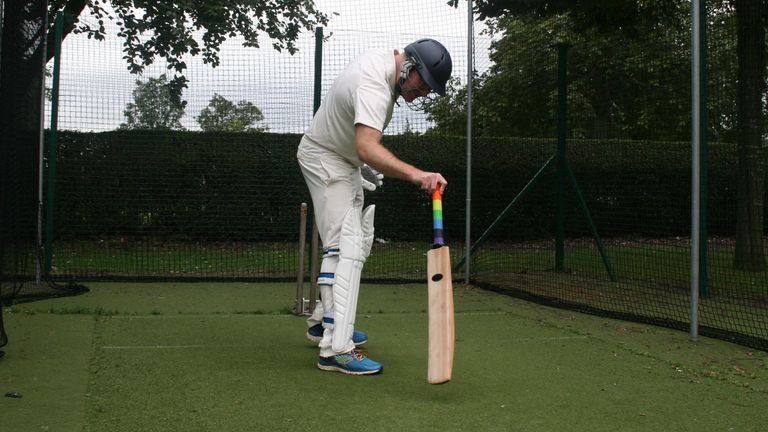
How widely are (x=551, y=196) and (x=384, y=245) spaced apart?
2489 mm

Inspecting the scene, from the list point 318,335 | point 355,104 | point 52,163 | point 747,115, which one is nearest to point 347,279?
point 318,335

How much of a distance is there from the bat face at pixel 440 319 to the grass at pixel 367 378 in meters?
0.16

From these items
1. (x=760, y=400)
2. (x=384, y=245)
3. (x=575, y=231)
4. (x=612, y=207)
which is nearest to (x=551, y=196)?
(x=575, y=231)

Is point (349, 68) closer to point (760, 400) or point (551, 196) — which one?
point (760, 400)

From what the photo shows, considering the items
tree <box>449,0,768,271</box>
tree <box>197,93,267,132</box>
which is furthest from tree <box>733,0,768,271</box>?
tree <box>197,93,267,132</box>

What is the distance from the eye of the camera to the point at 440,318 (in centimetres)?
353

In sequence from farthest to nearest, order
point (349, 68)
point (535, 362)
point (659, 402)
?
point (535, 362), point (349, 68), point (659, 402)

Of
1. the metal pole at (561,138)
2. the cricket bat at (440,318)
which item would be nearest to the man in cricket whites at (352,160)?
the cricket bat at (440,318)

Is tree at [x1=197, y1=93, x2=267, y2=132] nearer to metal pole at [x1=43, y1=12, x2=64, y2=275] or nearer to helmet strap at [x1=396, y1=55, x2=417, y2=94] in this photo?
metal pole at [x1=43, y1=12, x2=64, y2=275]

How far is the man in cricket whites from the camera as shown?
3779 mm

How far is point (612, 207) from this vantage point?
8.47 metres

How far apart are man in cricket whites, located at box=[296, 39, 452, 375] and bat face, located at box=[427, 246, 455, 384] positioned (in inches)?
14.2

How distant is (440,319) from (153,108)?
695 centimetres

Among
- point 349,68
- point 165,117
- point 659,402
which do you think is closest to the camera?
point 659,402
